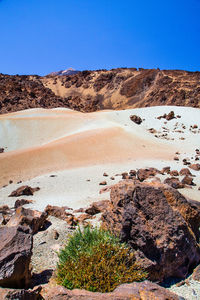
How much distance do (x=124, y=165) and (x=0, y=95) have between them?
3048 cm

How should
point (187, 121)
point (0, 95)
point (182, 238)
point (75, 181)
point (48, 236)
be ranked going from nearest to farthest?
point (182, 238) → point (48, 236) → point (75, 181) → point (187, 121) → point (0, 95)

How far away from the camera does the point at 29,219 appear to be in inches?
165

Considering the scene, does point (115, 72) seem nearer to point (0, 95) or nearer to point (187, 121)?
point (0, 95)

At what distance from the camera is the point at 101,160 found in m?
13.3

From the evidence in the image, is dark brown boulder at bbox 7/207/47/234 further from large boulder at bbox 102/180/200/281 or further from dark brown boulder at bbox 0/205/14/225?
large boulder at bbox 102/180/200/281

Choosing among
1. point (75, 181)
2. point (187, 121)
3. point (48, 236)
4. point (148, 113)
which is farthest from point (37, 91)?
point (48, 236)

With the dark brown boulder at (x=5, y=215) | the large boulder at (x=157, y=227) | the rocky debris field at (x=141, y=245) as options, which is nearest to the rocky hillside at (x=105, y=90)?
the dark brown boulder at (x=5, y=215)

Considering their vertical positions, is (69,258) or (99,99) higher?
(99,99)

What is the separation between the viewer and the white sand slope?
9.25m

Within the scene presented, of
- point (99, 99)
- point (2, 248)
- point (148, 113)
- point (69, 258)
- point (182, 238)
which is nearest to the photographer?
point (2, 248)

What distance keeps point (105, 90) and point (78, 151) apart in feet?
169

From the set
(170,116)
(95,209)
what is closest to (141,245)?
(95,209)

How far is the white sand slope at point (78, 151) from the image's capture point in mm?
9247

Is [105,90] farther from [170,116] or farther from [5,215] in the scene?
[5,215]
